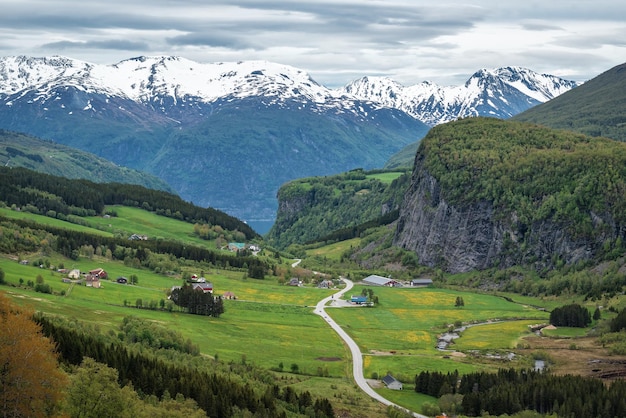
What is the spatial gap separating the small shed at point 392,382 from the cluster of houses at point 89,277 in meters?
64.6

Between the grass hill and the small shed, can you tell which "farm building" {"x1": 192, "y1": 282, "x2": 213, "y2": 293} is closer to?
the grass hill

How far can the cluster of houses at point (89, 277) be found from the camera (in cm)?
16471

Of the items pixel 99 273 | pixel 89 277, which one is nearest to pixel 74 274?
pixel 89 277

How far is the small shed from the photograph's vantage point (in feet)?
386

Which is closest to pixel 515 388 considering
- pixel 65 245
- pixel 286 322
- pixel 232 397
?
pixel 232 397

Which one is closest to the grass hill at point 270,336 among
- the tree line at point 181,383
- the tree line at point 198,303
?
the tree line at point 181,383

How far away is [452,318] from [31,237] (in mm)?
86190

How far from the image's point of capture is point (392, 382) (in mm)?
118312

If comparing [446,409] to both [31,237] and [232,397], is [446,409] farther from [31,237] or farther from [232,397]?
[31,237]

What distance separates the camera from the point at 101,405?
68188 mm

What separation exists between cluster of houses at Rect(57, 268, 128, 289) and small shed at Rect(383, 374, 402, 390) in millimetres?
64557

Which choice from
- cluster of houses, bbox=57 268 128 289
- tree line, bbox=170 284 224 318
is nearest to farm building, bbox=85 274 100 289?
cluster of houses, bbox=57 268 128 289

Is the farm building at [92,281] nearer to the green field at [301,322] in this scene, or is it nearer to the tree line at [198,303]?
the green field at [301,322]

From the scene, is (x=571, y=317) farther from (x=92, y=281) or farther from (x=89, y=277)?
(x=89, y=277)
